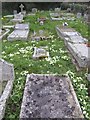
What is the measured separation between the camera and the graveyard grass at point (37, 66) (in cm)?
662

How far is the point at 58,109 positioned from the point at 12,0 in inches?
933

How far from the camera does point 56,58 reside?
10.2 m

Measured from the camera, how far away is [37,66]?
30.3 ft

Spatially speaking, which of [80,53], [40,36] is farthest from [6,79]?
[40,36]

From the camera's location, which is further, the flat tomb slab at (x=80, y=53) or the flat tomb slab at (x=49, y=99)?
the flat tomb slab at (x=80, y=53)

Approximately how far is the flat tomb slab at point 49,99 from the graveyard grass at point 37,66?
0.51 m

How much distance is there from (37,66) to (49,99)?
11.3ft

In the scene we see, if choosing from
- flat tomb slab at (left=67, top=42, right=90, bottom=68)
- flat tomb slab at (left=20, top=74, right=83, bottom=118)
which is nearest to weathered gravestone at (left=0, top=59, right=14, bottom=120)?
flat tomb slab at (left=20, top=74, right=83, bottom=118)

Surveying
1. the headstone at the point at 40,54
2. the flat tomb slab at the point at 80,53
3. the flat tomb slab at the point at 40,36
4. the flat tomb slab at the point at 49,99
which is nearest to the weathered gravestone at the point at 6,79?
the flat tomb slab at the point at 49,99

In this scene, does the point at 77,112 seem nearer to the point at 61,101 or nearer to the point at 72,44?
the point at 61,101

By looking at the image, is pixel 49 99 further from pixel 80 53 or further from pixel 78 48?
pixel 78 48

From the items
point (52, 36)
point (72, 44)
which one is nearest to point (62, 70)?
point (72, 44)

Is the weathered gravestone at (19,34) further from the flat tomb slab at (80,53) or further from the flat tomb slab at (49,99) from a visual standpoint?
the flat tomb slab at (49,99)

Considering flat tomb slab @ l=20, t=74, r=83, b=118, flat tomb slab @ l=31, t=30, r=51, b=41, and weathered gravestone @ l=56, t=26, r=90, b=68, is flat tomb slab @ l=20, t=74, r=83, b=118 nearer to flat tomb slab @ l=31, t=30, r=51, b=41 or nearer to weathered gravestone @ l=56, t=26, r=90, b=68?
weathered gravestone @ l=56, t=26, r=90, b=68
